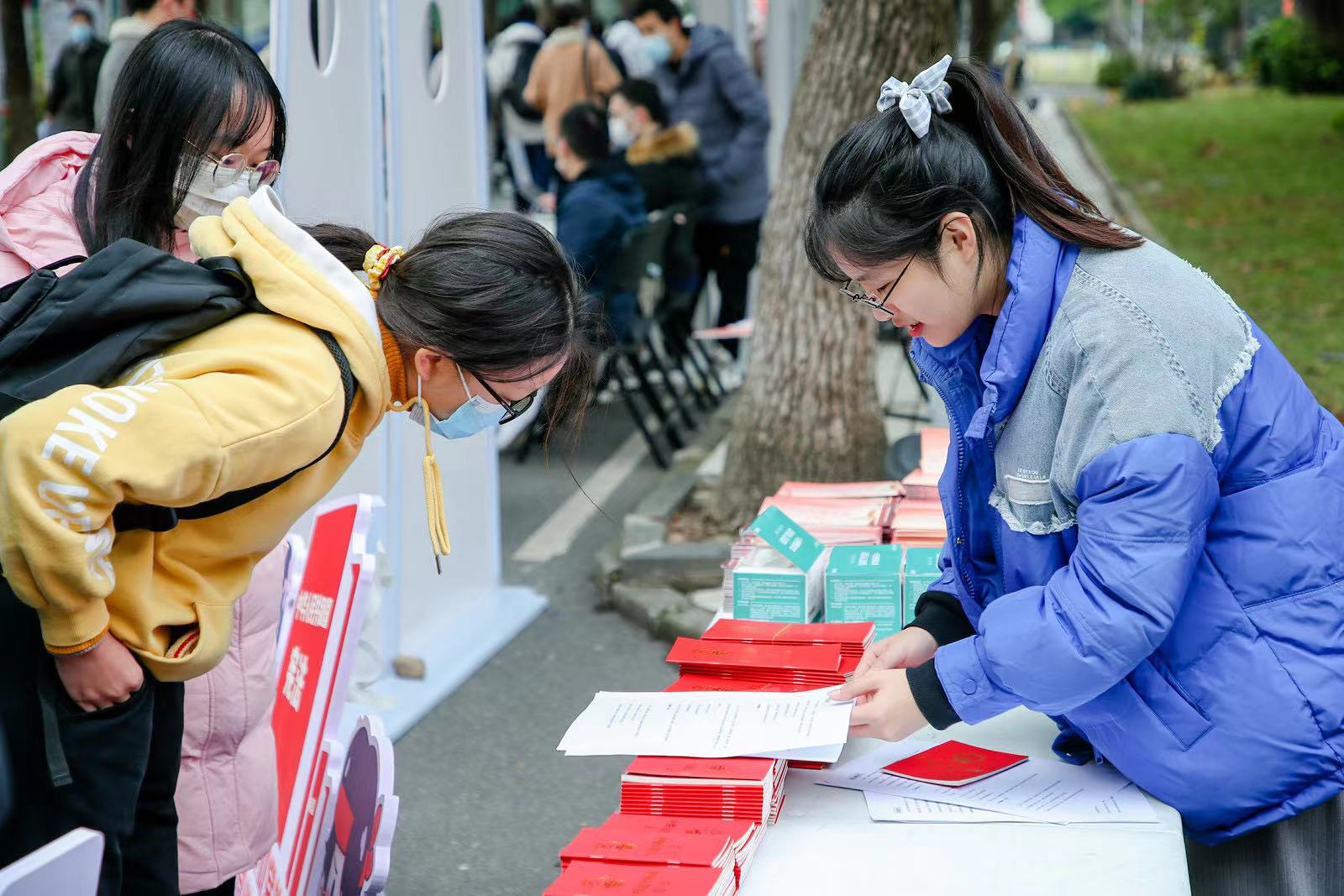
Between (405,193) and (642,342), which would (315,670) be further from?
(642,342)

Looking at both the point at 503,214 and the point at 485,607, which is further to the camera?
the point at 485,607

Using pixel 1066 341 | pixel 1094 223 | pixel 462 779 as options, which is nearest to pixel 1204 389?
pixel 1066 341

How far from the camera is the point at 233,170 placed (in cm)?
232

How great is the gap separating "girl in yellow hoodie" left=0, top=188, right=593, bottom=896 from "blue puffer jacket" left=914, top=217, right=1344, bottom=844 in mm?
651

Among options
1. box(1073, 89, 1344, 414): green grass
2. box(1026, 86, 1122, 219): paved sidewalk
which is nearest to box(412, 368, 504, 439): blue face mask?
box(1073, 89, 1344, 414): green grass

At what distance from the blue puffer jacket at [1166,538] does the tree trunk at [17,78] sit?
976 centimetres

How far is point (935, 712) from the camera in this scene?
1835 millimetres

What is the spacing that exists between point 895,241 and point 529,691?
2.84 metres

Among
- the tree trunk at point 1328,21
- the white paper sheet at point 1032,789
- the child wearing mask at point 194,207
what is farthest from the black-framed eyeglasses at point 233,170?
the tree trunk at point 1328,21

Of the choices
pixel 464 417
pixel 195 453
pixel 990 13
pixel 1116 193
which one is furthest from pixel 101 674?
pixel 1116 193

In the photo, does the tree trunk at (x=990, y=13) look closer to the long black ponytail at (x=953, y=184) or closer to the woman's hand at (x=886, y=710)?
the long black ponytail at (x=953, y=184)

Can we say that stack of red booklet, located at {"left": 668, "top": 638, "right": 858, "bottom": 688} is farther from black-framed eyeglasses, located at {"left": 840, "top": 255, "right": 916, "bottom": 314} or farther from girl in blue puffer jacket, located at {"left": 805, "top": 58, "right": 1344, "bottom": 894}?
black-framed eyeglasses, located at {"left": 840, "top": 255, "right": 916, "bottom": 314}

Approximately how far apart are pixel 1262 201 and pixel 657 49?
797 centimetres

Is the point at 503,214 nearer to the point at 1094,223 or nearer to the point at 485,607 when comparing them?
the point at 1094,223
